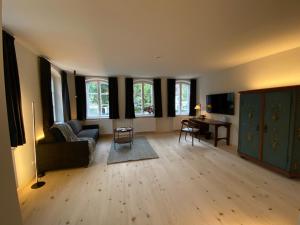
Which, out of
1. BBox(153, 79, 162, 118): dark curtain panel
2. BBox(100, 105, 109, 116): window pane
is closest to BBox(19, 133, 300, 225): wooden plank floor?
BBox(100, 105, 109, 116): window pane

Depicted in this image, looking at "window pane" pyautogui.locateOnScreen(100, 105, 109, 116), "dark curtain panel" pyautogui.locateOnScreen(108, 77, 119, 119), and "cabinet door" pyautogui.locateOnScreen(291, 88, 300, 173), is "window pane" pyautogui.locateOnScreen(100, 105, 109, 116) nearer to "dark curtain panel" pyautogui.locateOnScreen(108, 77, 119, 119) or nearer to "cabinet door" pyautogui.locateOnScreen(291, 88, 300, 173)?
"dark curtain panel" pyautogui.locateOnScreen(108, 77, 119, 119)

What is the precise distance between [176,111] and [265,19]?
5.17m

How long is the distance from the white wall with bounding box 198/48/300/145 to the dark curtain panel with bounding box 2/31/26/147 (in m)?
4.83

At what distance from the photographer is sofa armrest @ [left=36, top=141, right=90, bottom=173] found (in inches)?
120

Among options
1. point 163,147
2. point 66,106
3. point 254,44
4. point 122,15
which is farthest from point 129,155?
point 254,44

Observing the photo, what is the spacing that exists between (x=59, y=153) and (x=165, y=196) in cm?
229

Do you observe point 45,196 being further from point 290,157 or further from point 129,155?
point 290,157

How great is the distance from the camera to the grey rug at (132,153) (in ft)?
12.3

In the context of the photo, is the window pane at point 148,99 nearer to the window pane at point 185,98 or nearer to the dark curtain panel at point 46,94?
the window pane at point 185,98

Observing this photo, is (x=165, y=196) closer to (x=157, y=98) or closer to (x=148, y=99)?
(x=157, y=98)

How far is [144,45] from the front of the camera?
2.71m

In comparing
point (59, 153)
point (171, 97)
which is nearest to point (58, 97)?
point (59, 153)

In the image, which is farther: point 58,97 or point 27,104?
point 58,97

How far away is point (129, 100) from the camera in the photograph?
6105mm
